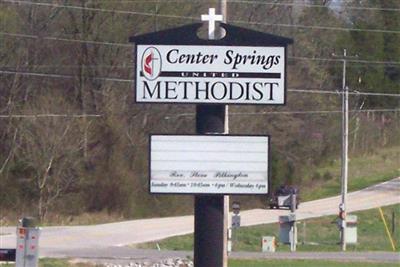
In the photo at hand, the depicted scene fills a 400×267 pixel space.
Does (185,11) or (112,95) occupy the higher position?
(185,11)

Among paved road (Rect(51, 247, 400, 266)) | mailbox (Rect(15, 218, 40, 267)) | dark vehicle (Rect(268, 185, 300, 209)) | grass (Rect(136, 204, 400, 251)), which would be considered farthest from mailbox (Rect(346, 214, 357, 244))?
mailbox (Rect(15, 218, 40, 267))

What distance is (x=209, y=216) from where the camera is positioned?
1458 cm

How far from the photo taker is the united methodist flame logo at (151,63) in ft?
47.9

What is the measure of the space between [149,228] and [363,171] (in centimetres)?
2324

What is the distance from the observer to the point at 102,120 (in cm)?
5294

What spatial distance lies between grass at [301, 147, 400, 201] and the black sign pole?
49.3 meters

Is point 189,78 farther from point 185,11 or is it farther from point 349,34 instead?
point 349,34

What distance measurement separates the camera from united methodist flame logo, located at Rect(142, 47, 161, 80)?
14.6m

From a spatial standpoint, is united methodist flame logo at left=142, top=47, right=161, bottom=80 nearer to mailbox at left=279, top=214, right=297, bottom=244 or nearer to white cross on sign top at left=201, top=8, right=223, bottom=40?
white cross on sign top at left=201, top=8, right=223, bottom=40

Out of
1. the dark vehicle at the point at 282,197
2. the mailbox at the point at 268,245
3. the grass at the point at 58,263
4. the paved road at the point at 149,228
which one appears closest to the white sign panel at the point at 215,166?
the grass at the point at 58,263

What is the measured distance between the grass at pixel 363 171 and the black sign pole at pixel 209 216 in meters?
49.3

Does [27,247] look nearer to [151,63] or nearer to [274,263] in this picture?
[151,63]

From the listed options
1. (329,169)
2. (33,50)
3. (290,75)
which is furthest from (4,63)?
(329,169)

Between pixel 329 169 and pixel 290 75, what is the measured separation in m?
11.5
